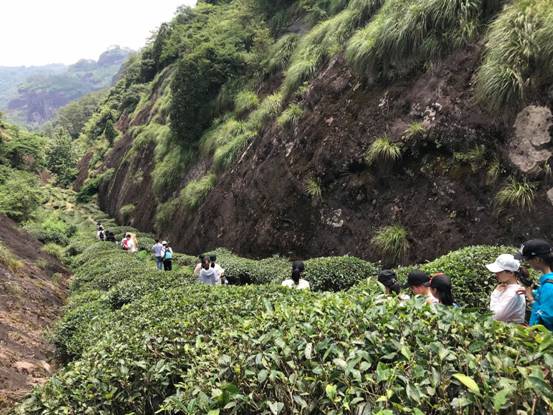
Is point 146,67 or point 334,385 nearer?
point 334,385

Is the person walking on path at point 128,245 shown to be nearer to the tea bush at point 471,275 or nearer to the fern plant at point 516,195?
the tea bush at point 471,275

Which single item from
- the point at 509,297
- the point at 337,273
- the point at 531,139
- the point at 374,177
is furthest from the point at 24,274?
the point at 531,139

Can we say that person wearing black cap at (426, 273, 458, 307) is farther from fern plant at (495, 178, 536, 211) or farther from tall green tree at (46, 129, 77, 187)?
tall green tree at (46, 129, 77, 187)

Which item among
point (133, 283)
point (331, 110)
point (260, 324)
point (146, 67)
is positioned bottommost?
point (133, 283)

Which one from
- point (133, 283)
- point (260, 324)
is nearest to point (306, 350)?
point (260, 324)

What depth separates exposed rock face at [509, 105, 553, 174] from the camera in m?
7.98

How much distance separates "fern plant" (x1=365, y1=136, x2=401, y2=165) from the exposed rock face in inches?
101

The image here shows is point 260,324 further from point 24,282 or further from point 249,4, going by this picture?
point 249,4

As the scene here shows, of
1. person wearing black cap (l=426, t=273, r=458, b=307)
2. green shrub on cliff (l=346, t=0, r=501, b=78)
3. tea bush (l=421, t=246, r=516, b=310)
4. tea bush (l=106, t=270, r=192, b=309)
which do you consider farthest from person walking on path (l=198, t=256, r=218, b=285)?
green shrub on cliff (l=346, t=0, r=501, b=78)

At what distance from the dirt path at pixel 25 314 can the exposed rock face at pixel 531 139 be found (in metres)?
9.48

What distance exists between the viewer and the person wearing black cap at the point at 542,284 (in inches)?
145

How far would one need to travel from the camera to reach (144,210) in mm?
26406

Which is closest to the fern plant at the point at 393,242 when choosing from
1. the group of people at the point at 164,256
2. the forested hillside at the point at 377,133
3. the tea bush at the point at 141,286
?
the forested hillside at the point at 377,133

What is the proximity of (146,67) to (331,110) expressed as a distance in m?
39.9
